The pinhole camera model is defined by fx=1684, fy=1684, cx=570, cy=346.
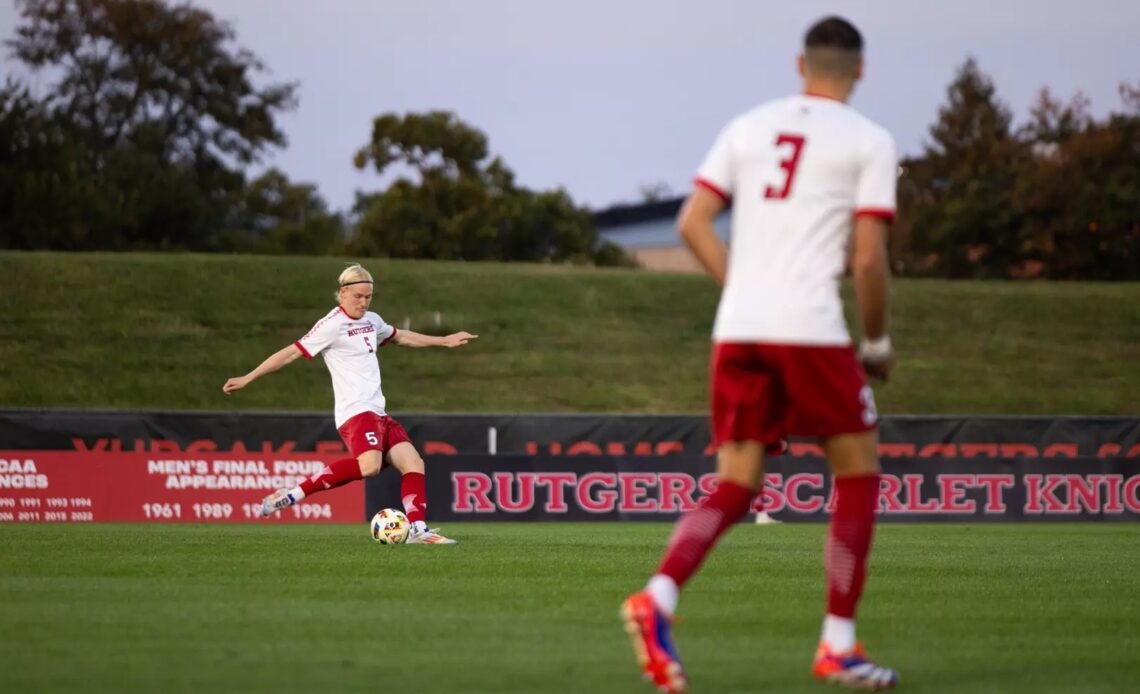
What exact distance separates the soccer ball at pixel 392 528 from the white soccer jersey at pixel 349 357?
0.84 m

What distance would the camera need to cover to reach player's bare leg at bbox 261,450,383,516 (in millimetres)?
13195

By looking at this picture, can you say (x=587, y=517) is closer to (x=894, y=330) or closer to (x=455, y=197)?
(x=894, y=330)

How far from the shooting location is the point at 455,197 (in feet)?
212

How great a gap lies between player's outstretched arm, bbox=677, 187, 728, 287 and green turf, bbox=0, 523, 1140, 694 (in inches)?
57.1

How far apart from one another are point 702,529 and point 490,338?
34571 millimetres

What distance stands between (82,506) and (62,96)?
48.8 m

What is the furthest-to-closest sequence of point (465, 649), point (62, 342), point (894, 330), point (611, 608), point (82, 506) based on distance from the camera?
point (894, 330), point (62, 342), point (82, 506), point (611, 608), point (465, 649)

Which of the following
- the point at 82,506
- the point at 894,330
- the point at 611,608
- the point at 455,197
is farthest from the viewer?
the point at 455,197

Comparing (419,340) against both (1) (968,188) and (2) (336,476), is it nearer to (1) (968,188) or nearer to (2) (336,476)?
(2) (336,476)

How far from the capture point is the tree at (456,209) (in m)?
63.2

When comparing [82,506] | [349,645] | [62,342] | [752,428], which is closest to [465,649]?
[349,645]

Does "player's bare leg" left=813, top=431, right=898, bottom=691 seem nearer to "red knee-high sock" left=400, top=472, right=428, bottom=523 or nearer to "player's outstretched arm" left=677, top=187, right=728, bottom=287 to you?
"player's outstretched arm" left=677, top=187, right=728, bottom=287

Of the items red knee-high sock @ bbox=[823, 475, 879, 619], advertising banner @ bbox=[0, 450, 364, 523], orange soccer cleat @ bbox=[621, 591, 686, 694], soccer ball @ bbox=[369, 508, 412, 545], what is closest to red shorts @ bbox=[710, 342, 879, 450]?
red knee-high sock @ bbox=[823, 475, 879, 619]

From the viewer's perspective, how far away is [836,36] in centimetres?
598
